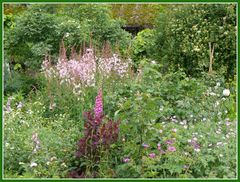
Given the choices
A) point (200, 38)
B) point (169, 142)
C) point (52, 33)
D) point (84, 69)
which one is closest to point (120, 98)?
point (84, 69)

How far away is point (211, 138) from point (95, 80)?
249 centimetres

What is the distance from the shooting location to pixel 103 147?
5.59 m

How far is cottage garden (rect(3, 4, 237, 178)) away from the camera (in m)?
5.47

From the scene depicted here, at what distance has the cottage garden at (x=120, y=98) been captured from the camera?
18.0ft

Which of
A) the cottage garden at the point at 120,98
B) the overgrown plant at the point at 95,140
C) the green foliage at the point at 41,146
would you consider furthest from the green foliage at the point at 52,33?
the overgrown plant at the point at 95,140

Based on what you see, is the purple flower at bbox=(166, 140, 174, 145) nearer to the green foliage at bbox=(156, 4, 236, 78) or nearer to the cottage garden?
the cottage garden

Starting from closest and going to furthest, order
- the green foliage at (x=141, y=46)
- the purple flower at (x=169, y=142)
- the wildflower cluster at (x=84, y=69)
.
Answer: the purple flower at (x=169, y=142) < the wildflower cluster at (x=84, y=69) < the green foliage at (x=141, y=46)

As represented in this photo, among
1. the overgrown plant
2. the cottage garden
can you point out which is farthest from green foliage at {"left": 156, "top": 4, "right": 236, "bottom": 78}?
the overgrown plant

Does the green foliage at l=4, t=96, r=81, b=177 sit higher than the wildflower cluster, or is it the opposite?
Result: the wildflower cluster

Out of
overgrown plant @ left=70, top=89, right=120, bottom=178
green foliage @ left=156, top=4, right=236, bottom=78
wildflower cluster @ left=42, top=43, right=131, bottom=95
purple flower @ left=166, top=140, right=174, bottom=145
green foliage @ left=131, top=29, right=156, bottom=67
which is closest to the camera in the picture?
purple flower @ left=166, top=140, right=174, bottom=145

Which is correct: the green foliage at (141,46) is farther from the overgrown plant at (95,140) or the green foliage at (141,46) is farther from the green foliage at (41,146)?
the overgrown plant at (95,140)

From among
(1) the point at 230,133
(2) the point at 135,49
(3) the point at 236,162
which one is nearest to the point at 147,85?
(1) the point at 230,133

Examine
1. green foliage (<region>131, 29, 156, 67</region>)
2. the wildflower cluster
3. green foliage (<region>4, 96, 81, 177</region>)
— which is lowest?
green foliage (<region>4, 96, 81, 177</region>)

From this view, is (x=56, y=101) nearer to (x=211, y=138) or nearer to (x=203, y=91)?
(x=203, y=91)
